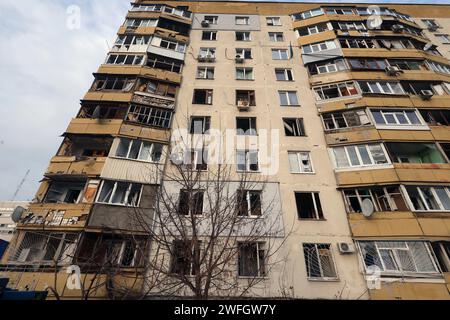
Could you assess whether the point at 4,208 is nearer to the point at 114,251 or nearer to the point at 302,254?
the point at 114,251

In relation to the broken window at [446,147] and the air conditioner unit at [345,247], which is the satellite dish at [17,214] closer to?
the air conditioner unit at [345,247]

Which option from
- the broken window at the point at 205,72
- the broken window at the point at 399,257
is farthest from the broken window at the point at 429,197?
the broken window at the point at 205,72

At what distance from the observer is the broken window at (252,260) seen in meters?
11.7

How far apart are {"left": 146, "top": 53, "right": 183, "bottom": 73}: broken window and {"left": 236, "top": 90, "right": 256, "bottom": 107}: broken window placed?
237 inches

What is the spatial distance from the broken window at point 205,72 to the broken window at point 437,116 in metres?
16.8

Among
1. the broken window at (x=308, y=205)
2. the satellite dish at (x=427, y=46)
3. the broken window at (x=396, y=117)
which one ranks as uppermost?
the satellite dish at (x=427, y=46)

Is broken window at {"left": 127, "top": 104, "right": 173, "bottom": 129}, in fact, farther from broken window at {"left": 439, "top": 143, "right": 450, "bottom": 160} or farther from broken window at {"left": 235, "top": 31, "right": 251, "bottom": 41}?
broken window at {"left": 439, "top": 143, "right": 450, "bottom": 160}

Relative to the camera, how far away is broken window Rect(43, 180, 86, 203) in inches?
538

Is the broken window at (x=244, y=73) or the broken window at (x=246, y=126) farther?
the broken window at (x=244, y=73)

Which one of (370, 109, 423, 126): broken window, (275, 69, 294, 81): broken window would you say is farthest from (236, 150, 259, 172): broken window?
(370, 109, 423, 126): broken window

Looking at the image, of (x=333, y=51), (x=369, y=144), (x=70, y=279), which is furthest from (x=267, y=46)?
(x=70, y=279)

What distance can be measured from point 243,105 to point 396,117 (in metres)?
11.0

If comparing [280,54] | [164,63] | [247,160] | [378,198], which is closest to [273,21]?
[280,54]

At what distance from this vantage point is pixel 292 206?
44.9 ft
